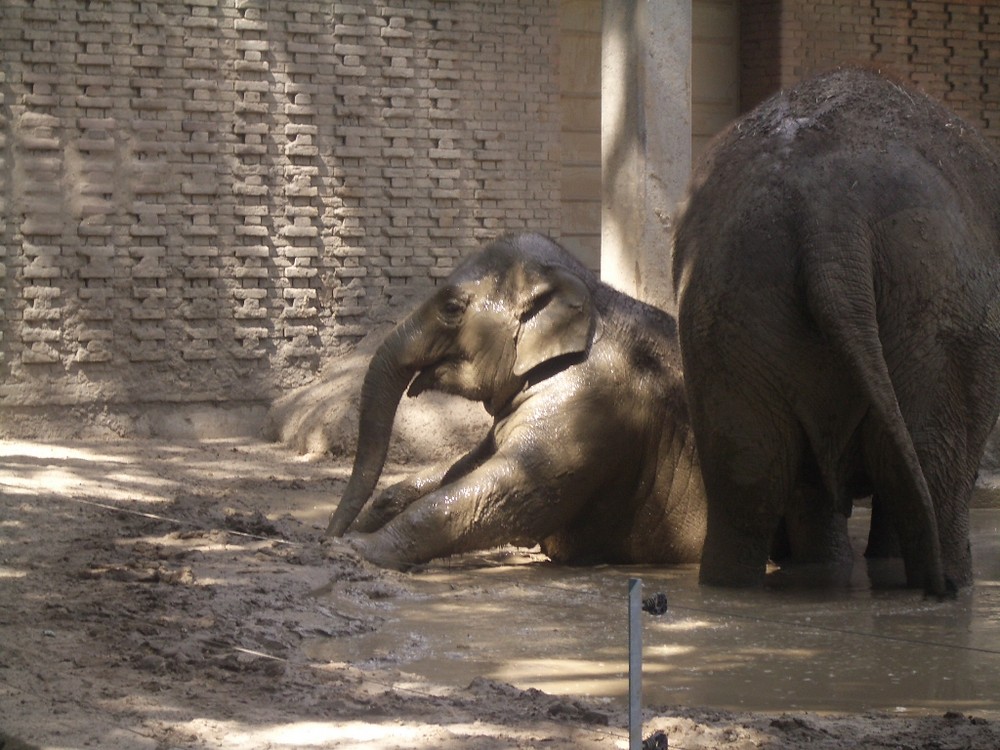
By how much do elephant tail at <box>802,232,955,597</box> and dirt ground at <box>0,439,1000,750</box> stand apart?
56.2 inches

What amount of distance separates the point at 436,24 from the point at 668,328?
17.6 feet

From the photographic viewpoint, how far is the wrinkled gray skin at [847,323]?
6.39 metres

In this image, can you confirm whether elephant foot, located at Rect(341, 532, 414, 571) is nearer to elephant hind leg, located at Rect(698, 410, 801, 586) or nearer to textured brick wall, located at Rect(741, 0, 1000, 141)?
elephant hind leg, located at Rect(698, 410, 801, 586)

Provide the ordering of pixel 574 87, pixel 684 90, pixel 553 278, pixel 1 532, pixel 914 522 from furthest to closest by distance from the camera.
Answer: pixel 574 87
pixel 684 90
pixel 553 278
pixel 1 532
pixel 914 522

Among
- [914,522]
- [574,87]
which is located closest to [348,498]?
[914,522]

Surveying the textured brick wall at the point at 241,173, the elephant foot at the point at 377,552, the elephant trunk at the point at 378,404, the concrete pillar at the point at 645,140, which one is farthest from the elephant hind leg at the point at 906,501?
the textured brick wall at the point at 241,173

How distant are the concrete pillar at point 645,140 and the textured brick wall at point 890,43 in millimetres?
3261

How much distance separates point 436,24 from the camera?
488 inches

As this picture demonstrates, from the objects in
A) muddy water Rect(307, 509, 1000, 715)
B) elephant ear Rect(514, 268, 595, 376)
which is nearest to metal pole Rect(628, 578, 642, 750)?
muddy water Rect(307, 509, 1000, 715)

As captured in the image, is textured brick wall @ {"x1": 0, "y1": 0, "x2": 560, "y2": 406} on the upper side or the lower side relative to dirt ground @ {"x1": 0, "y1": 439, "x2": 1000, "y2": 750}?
upper

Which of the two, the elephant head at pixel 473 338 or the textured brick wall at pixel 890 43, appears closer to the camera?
the elephant head at pixel 473 338

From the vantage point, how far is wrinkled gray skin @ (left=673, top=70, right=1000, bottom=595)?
639 cm

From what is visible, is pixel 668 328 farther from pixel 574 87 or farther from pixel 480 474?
pixel 574 87

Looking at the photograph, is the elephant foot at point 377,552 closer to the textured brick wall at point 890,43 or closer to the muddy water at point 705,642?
the muddy water at point 705,642
